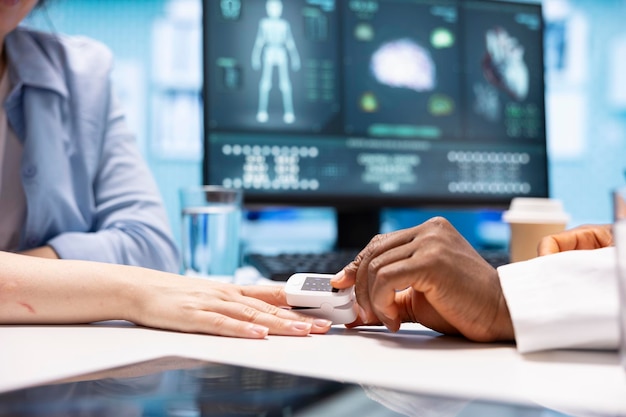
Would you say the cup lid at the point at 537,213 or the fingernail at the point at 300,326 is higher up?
the cup lid at the point at 537,213

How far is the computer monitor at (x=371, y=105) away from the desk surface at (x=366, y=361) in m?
0.73

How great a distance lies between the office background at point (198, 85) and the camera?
1.80 m

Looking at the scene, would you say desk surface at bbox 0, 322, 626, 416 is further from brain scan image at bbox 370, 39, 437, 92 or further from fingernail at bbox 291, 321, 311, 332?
brain scan image at bbox 370, 39, 437, 92

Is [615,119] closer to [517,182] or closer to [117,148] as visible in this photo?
[517,182]

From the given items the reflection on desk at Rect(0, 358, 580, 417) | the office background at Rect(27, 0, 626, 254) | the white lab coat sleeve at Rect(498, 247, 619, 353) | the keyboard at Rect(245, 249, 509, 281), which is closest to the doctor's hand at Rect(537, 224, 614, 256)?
the white lab coat sleeve at Rect(498, 247, 619, 353)

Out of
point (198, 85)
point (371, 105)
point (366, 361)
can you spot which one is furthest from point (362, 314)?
point (198, 85)

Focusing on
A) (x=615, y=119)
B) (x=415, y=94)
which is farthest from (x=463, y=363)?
(x=615, y=119)

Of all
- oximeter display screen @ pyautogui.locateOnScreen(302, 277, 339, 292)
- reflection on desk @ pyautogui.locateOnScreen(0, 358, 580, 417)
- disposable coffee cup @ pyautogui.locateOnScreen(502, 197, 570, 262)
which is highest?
disposable coffee cup @ pyautogui.locateOnScreen(502, 197, 570, 262)

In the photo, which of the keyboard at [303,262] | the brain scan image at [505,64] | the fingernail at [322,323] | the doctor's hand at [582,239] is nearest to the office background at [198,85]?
the brain scan image at [505,64]

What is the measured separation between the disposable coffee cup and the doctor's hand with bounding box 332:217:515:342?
0.43 m

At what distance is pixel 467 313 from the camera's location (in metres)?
0.56

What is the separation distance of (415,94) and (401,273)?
3.07 ft

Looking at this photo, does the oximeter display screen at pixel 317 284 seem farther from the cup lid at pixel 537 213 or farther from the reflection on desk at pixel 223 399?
the cup lid at pixel 537 213

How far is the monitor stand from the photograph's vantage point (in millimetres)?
1415
